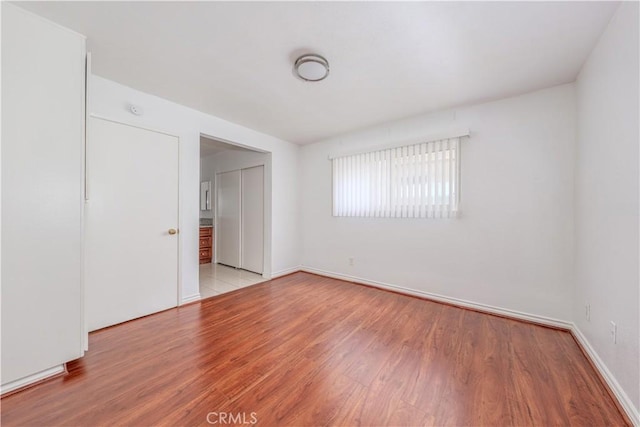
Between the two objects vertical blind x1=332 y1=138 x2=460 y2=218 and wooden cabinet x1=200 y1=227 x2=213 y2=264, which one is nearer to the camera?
vertical blind x1=332 y1=138 x2=460 y2=218

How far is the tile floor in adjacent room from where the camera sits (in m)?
3.38

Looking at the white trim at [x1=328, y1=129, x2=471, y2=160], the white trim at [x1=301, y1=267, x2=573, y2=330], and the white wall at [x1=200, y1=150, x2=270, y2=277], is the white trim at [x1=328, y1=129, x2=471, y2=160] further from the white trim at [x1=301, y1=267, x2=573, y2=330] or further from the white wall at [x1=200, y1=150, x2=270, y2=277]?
the white trim at [x1=301, y1=267, x2=573, y2=330]

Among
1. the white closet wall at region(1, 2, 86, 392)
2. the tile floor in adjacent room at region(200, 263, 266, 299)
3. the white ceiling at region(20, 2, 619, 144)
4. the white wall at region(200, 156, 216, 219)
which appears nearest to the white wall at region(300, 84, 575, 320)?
the white ceiling at region(20, 2, 619, 144)

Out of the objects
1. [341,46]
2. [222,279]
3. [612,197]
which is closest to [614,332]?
[612,197]

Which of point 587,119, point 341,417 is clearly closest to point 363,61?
point 587,119

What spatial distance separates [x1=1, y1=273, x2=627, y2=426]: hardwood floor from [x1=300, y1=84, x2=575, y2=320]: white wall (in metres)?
0.44

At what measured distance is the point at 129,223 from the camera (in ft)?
7.91

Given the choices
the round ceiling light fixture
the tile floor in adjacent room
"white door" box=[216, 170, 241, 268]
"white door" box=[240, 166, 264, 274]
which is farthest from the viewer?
"white door" box=[216, 170, 241, 268]

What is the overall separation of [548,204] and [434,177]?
1.12 metres

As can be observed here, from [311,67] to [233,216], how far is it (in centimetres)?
355

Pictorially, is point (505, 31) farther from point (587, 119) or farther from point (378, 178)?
point (378, 178)

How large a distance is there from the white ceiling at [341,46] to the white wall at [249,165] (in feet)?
4.77

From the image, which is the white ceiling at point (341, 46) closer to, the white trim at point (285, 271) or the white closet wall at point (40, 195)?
the white closet wall at point (40, 195)

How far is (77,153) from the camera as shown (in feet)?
5.55
